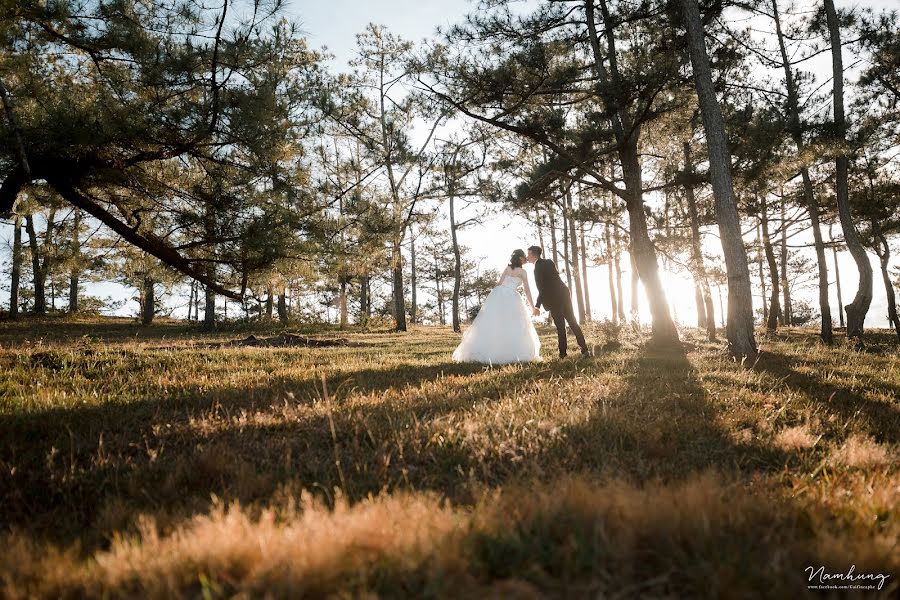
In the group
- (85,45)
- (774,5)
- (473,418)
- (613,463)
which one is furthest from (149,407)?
→ (774,5)

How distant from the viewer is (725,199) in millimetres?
8125

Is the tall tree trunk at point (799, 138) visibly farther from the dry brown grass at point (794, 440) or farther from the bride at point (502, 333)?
the dry brown grass at point (794, 440)

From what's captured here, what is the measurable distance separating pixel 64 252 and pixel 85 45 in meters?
4.56

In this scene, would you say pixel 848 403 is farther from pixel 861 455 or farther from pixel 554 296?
pixel 554 296

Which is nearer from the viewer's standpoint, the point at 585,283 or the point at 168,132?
the point at 168,132

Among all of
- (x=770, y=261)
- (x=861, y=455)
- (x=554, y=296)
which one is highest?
(x=770, y=261)

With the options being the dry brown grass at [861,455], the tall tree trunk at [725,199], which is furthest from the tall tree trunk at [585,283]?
the dry brown grass at [861,455]

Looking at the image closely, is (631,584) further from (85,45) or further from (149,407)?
(85,45)

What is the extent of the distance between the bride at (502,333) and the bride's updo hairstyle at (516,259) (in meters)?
0.48

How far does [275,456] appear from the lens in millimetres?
3023

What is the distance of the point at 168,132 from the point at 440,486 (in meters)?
6.91

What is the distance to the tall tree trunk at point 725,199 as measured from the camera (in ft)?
26.6

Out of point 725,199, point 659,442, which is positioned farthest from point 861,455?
point 725,199

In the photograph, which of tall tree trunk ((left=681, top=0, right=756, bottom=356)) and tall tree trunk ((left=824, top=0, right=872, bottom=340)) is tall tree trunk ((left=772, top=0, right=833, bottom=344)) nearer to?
tall tree trunk ((left=824, top=0, right=872, bottom=340))
